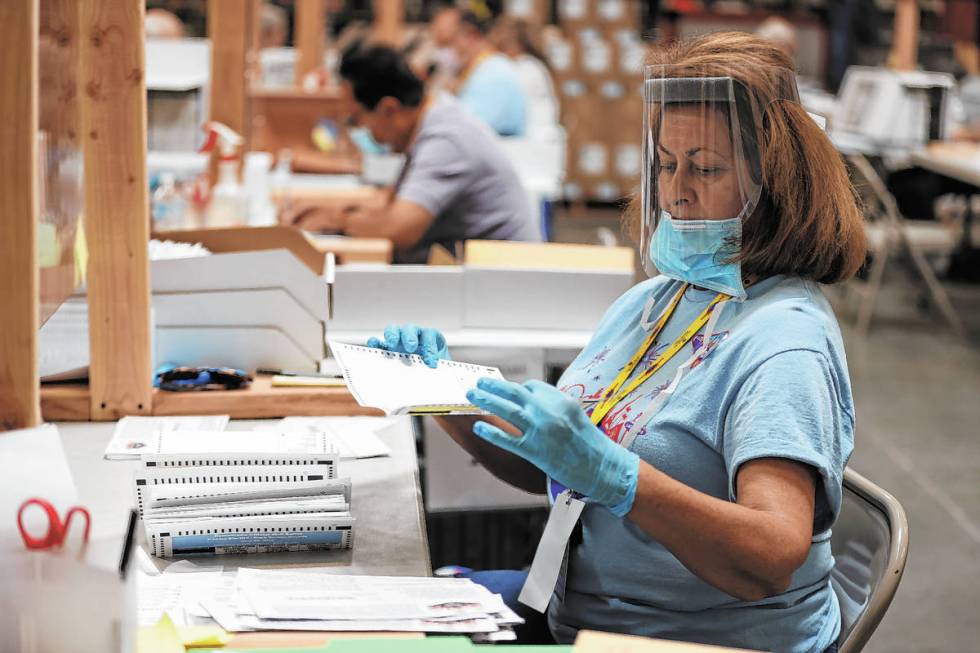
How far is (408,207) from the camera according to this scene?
3986 millimetres

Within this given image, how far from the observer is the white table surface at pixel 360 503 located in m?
1.72

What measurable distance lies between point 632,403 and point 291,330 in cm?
97

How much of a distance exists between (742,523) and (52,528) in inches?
32.1

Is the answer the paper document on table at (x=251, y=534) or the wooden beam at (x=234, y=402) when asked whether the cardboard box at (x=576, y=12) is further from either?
the paper document on table at (x=251, y=534)

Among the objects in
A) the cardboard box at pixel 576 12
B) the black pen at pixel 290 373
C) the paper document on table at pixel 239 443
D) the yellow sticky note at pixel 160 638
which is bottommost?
the yellow sticky note at pixel 160 638

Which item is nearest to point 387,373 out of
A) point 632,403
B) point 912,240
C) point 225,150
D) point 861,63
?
point 632,403

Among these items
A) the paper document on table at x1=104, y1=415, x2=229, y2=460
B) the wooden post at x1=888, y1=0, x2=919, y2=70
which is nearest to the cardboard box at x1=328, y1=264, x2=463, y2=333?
the paper document on table at x1=104, y1=415, x2=229, y2=460

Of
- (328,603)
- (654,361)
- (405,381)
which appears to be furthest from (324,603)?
(654,361)

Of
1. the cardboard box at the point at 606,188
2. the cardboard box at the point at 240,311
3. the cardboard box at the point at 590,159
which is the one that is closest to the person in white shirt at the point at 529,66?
the cardboard box at the point at 590,159

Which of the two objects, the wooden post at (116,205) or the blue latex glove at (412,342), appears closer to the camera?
the blue latex glove at (412,342)

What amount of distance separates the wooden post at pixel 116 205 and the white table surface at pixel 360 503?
98 millimetres

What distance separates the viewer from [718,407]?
1.67 meters

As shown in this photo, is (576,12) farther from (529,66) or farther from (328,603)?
(328,603)

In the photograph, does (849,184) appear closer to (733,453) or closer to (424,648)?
(733,453)
